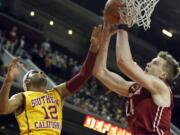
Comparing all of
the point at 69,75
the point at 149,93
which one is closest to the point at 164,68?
the point at 149,93

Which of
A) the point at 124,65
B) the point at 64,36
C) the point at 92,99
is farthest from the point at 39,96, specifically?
the point at 64,36

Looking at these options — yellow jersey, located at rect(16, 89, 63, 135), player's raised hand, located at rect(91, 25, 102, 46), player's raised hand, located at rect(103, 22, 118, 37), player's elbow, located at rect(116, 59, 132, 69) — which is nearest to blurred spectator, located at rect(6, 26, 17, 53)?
yellow jersey, located at rect(16, 89, 63, 135)

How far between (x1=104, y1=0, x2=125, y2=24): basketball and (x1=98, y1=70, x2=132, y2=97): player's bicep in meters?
0.53

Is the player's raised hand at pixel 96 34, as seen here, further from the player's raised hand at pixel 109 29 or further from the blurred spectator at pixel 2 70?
the blurred spectator at pixel 2 70

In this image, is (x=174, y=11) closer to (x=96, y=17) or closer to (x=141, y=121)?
(x=96, y=17)

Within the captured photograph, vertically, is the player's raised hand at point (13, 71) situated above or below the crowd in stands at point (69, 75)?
above

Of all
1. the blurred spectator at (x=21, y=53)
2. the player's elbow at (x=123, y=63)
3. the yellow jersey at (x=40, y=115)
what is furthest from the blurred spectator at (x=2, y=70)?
the player's elbow at (x=123, y=63)

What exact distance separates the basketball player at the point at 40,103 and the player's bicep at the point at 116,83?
290mm

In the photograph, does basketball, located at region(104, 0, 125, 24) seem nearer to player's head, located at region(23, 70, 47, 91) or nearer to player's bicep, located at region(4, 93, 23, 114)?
player's head, located at region(23, 70, 47, 91)

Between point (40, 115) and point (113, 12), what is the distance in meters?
1.23

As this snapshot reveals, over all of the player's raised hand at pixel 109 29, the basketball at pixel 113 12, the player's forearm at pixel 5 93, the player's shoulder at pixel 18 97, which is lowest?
the player's shoulder at pixel 18 97

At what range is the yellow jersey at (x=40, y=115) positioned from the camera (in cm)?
396

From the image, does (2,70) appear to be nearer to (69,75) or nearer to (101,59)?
(69,75)

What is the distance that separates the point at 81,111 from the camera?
11.5 meters
